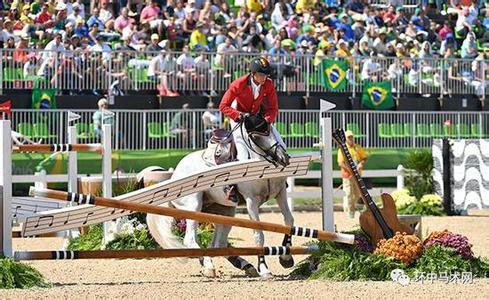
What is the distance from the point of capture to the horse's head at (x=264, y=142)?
13961mm

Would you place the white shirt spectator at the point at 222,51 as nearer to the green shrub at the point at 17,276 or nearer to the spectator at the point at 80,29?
the spectator at the point at 80,29

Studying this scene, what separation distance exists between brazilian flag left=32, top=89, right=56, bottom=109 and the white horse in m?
11.3

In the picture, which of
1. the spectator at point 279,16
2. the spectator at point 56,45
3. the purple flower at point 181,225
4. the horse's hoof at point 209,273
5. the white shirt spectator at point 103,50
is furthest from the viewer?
the spectator at point 279,16

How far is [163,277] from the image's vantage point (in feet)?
46.9

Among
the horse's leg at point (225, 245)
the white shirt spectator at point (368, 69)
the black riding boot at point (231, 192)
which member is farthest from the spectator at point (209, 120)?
the black riding boot at point (231, 192)

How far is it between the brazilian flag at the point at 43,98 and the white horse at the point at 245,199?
11319 millimetres

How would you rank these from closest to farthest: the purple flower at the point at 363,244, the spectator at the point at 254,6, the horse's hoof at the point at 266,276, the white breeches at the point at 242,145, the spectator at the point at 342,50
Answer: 1. the purple flower at the point at 363,244
2. the horse's hoof at the point at 266,276
3. the white breeches at the point at 242,145
4. the spectator at the point at 342,50
5. the spectator at the point at 254,6

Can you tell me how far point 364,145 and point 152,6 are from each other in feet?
20.2

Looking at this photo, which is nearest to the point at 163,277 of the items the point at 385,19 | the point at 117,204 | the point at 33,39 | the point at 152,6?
the point at 117,204

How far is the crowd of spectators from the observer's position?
28.0m

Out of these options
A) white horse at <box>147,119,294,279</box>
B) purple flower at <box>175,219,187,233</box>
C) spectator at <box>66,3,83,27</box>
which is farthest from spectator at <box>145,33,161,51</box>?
white horse at <box>147,119,294,279</box>

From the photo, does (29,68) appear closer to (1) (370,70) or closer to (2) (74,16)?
(2) (74,16)

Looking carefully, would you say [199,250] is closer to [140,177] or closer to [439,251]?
[439,251]

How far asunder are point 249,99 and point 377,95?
1661 centimetres
